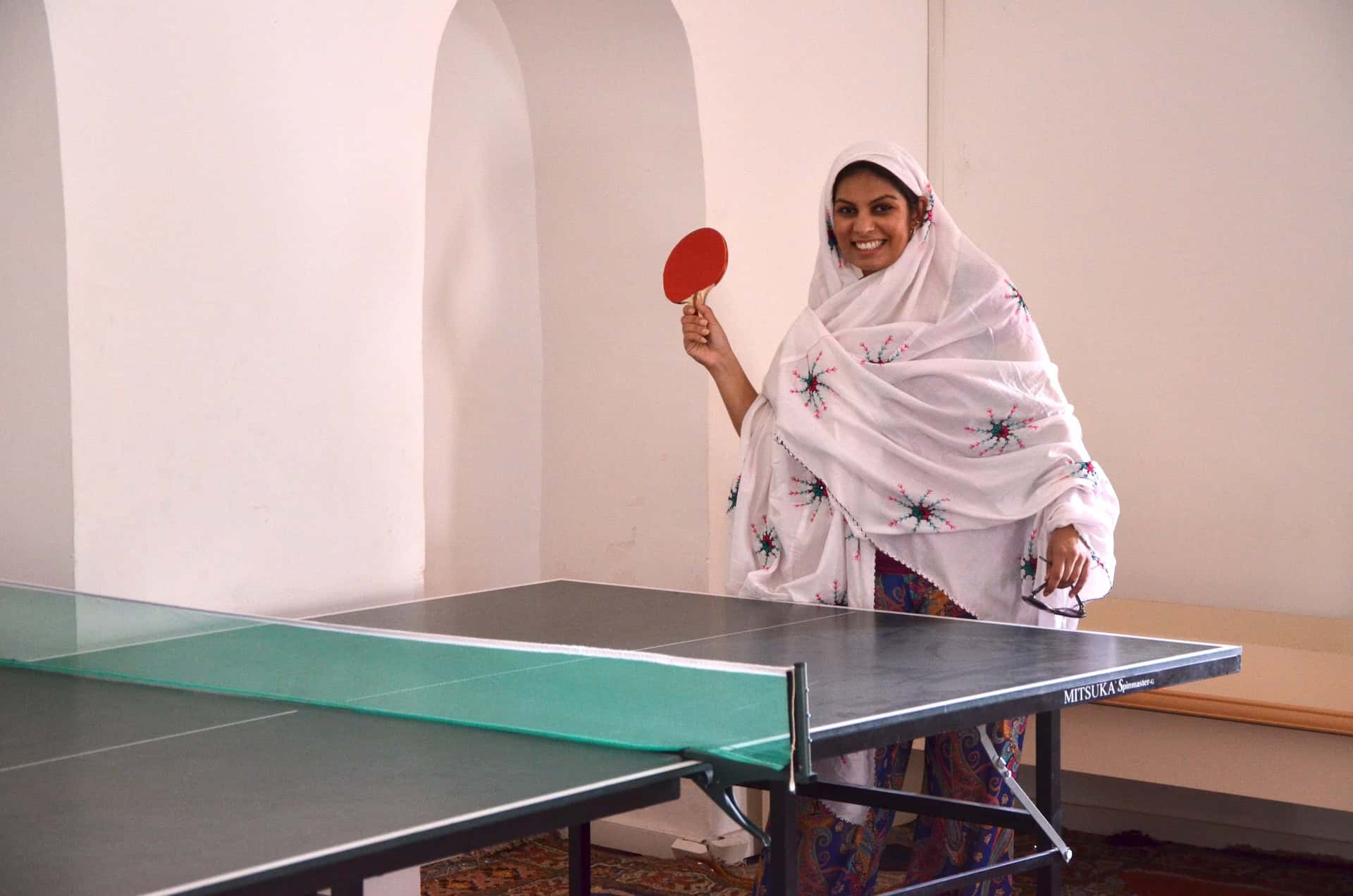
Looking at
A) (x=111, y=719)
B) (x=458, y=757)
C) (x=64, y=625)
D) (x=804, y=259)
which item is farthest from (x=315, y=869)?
(x=804, y=259)

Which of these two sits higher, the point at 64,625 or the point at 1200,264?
the point at 1200,264

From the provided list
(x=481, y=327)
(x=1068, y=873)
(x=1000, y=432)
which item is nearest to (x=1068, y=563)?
(x=1000, y=432)

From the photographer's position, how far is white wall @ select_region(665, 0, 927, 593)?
3729mm

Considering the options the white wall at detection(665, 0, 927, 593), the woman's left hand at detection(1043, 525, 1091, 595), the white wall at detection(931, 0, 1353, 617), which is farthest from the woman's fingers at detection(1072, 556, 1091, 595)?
the white wall at detection(931, 0, 1353, 617)

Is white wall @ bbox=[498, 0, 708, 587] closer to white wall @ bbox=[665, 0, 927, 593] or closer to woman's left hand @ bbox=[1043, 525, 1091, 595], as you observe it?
white wall @ bbox=[665, 0, 927, 593]

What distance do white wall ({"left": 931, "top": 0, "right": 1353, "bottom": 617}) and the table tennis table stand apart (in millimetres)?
2319

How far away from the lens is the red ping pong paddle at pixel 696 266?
278 centimetres

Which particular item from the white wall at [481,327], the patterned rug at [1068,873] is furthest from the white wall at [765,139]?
the patterned rug at [1068,873]

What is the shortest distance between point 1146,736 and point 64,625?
2668mm

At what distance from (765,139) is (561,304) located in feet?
2.47

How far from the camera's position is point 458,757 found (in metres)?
1.38

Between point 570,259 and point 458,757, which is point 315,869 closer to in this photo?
point 458,757

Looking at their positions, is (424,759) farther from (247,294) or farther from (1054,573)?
(247,294)

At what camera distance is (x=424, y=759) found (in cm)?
138
